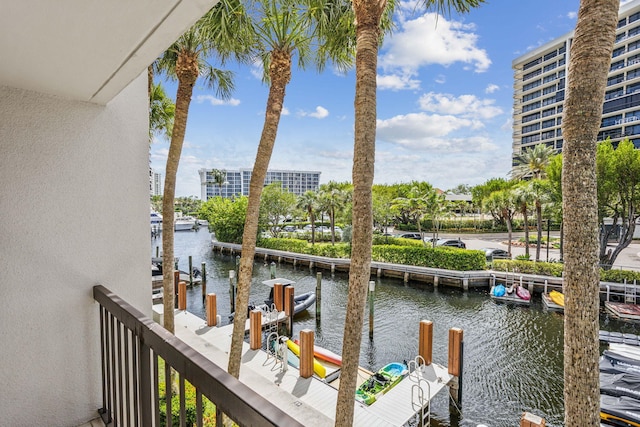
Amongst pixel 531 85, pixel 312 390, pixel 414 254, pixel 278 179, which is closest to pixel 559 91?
pixel 531 85

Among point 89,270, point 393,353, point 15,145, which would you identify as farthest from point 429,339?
point 15,145

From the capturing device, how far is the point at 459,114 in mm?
46188

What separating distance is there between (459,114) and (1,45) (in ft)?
166

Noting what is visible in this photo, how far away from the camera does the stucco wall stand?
2283 mm

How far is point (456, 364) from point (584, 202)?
19.6ft

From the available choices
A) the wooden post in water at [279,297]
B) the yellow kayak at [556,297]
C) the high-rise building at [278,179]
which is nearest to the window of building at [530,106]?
the yellow kayak at [556,297]

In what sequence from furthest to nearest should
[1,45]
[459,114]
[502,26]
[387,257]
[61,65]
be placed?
[459,114] → [387,257] → [502,26] → [61,65] → [1,45]

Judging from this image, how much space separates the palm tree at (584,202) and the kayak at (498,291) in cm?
1367

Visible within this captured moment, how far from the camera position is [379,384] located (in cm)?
714

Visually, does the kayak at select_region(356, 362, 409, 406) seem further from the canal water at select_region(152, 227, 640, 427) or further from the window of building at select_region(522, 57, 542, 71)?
the window of building at select_region(522, 57, 542, 71)

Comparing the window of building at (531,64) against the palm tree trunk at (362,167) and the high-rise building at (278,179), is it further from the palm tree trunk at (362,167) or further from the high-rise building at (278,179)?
the palm tree trunk at (362,167)

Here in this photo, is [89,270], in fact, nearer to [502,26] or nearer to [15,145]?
[15,145]

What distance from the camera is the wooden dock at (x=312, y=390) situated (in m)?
5.92

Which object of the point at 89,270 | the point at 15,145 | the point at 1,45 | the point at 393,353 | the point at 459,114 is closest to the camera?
the point at 1,45
